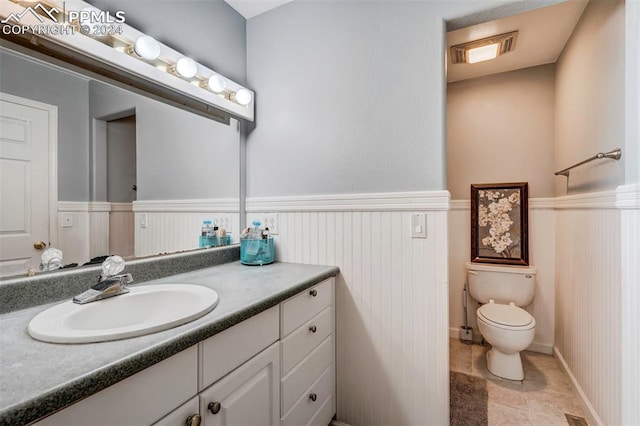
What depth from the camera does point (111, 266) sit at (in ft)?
3.43

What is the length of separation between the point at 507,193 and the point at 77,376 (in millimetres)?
2731

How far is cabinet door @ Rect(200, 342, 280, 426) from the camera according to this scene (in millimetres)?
806

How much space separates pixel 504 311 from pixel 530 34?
6.20ft

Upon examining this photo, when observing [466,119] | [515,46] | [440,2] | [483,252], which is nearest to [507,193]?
[483,252]

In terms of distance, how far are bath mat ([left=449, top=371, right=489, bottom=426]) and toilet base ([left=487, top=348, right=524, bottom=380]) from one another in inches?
5.3

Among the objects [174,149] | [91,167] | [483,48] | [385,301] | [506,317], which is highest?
[483,48]

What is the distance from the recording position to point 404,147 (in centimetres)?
142

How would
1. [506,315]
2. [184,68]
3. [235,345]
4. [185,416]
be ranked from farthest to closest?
[506,315]
[184,68]
[235,345]
[185,416]

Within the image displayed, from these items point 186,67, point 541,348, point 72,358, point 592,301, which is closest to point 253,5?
point 186,67

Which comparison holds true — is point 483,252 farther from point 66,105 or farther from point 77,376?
point 66,105

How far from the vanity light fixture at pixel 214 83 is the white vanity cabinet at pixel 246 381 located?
1.14 m

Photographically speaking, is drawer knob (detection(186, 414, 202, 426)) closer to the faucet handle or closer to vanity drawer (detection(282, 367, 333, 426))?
vanity drawer (detection(282, 367, 333, 426))

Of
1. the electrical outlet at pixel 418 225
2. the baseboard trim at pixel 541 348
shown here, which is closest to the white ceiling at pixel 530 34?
the electrical outlet at pixel 418 225

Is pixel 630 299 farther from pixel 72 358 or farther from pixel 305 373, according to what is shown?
pixel 72 358
